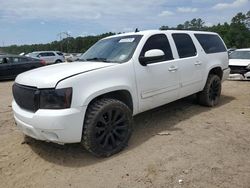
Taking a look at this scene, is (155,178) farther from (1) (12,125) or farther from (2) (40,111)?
(1) (12,125)

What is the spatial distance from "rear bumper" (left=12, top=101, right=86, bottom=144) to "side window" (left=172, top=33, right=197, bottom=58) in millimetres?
2820

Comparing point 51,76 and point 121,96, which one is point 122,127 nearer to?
point 121,96

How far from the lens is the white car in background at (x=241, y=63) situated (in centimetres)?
1219

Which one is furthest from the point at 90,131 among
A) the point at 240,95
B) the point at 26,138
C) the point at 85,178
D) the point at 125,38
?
the point at 240,95

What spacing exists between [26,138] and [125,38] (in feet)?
Result: 8.34

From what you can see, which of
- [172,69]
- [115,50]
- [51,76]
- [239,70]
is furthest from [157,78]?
[239,70]

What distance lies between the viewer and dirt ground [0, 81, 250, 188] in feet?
12.1

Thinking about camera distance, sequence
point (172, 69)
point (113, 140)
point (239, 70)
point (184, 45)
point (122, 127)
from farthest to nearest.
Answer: point (239, 70) < point (184, 45) < point (172, 69) < point (122, 127) < point (113, 140)

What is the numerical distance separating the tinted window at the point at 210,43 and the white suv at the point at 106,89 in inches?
27.0

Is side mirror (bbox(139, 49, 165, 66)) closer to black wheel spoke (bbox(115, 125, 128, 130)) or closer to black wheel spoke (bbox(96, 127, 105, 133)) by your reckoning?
black wheel spoke (bbox(115, 125, 128, 130))

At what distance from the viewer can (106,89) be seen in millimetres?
4297

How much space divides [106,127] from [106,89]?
561mm

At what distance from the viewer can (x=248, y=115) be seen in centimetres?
644

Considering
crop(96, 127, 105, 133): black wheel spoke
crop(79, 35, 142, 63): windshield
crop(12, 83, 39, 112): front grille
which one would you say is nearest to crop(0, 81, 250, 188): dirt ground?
crop(96, 127, 105, 133): black wheel spoke
